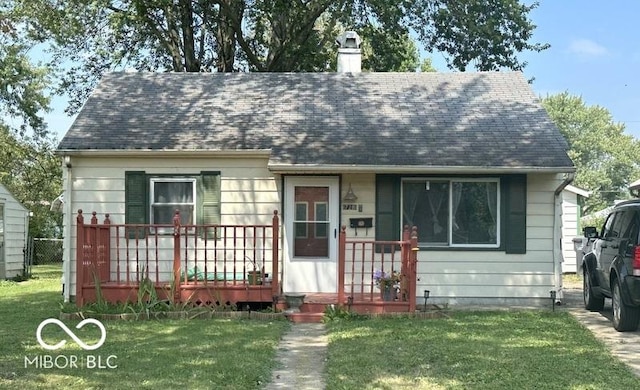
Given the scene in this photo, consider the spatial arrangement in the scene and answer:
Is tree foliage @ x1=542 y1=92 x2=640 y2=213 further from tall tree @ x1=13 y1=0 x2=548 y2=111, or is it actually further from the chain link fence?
the chain link fence

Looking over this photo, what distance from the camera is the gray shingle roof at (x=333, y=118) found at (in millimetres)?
10633

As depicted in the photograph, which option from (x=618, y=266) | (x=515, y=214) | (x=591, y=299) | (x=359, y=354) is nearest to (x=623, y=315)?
(x=618, y=266)

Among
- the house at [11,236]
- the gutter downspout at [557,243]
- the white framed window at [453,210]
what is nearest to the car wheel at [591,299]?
the gutter downspout at [557,243]

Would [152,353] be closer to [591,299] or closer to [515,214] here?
[515,214]

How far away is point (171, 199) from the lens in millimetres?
10938

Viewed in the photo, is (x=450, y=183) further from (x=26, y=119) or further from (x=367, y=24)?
(x=26, y=119)

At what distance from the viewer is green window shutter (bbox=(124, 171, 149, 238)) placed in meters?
10.8

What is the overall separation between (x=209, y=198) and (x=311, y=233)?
1753 mm

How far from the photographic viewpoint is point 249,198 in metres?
10.9

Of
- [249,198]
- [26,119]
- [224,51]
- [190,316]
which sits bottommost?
[190,316]

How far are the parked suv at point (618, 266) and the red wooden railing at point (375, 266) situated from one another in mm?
2553

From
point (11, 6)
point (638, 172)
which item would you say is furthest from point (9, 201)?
point (638, 172)

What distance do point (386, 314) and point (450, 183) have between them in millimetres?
2647

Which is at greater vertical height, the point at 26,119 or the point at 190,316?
the point at 26,119
